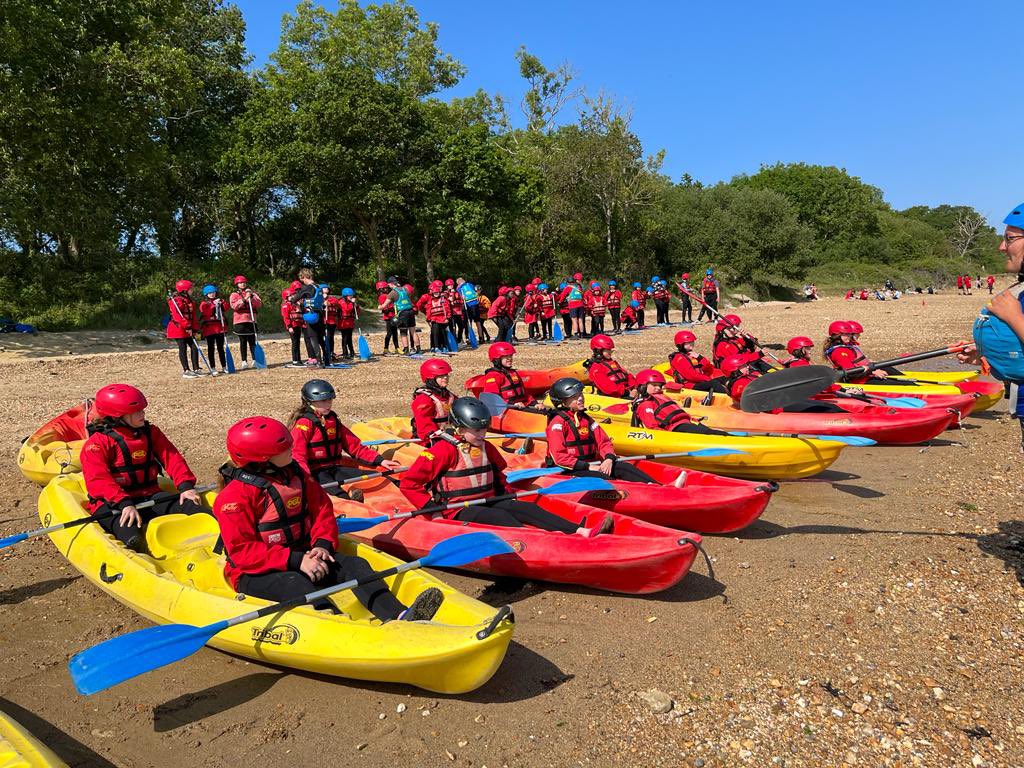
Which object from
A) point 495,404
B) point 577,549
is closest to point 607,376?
point 495,404

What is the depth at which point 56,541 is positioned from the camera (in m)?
5.96

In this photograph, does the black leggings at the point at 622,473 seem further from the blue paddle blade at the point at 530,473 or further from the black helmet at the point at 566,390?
the black helmet at the point at 566,390

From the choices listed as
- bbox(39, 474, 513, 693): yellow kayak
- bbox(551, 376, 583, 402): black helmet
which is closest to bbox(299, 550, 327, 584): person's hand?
bbox(39, 474, 513, 693): yellow kayak

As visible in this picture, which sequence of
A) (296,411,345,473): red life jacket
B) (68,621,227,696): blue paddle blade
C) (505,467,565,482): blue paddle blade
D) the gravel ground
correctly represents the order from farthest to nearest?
(296,411,345,473): red life jacket
(505,467,565,482): blue paddle blade
the gravel ground
(68,621,227,696): blue paddle blade

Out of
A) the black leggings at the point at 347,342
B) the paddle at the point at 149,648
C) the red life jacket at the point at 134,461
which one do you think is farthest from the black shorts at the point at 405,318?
the paddle at the point at 149,648

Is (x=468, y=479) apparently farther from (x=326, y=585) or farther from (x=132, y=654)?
(x=132, y=654)

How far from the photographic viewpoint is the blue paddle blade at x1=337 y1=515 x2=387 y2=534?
601 cm

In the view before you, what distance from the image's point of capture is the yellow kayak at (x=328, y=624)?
379 cm

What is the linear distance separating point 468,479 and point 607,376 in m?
5.47

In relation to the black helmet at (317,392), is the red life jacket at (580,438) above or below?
below

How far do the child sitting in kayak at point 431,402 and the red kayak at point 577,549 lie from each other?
225 centimetres

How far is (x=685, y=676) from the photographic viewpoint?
4.38 m

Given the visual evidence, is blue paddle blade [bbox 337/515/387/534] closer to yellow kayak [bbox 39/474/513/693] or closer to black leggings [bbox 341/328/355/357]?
yellow kayak [bbox 39/474/513/693]

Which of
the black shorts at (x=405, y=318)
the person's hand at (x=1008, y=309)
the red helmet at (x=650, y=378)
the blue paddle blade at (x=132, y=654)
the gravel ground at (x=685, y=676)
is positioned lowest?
the gravel ground at (x=685, y=676)
